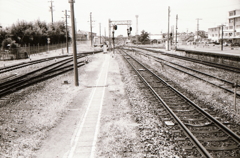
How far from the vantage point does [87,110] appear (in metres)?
10.6

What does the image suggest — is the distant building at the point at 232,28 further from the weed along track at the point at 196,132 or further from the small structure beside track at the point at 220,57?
the weed along track at the point at 196,132

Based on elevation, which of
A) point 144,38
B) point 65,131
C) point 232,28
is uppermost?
point 232,28

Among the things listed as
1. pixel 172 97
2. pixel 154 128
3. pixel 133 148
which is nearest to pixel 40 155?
pixel 133 148

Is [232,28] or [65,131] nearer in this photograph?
[65,131]

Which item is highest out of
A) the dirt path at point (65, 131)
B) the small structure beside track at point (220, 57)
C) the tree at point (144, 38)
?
the tree at point (144, 38)

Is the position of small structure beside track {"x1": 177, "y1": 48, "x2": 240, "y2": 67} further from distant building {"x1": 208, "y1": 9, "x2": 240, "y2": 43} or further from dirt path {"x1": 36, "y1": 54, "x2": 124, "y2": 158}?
distant building {"x1": 208, "y1": 9, "x2": 240, "y2": 43}

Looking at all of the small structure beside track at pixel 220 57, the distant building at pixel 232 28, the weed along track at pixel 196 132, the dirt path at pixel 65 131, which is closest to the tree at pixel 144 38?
the distant building at pixel 232 28

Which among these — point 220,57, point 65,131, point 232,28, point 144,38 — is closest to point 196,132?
point 65,131

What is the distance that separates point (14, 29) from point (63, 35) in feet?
89.8

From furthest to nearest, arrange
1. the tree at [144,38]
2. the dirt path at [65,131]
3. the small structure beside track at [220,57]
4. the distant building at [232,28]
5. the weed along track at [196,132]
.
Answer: the tree at [144,38] → the distant building at [232,28] → the small structure beside track at [220,57] → the dirt path at [65,131] → the weed along track at [196,132]

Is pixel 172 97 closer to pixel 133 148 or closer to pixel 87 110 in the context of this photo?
pixel 87 110

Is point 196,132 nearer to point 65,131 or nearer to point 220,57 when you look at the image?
point 65,131

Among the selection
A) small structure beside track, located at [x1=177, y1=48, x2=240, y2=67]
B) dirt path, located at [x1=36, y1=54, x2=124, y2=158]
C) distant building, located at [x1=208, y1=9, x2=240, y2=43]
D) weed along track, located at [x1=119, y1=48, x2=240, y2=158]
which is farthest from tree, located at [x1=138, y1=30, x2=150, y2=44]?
weed along track, located at [x1=119, y1=48, x2=240, y2=158]

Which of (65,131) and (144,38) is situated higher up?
(144,38)
